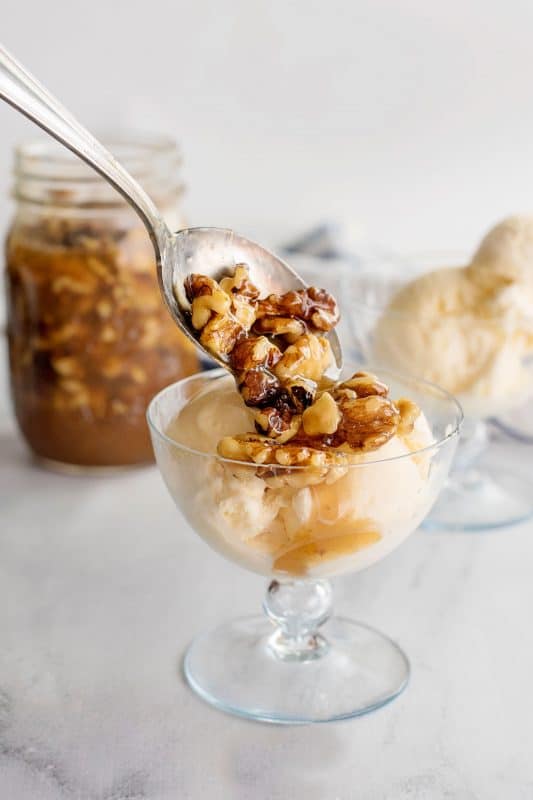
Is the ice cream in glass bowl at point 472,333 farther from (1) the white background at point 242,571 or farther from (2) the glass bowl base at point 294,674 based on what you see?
(2) the glass bowl base at point 294,674

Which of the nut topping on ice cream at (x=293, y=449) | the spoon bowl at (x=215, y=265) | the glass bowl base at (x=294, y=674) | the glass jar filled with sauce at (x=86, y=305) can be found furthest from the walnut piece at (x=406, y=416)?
the glass jar filled with sauce at (x=86, y=305)

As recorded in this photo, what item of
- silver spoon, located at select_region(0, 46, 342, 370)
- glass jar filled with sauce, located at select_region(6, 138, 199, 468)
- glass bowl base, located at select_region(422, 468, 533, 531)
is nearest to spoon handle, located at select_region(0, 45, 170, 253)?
silver spoon, located at select_region(0, 46, 342, 370)

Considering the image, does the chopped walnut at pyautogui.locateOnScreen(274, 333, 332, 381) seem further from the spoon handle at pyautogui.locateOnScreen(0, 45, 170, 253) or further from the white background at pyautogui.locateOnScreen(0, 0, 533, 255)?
the white background at pyautogui.locateOnScreen(0, 0, 533, 255)

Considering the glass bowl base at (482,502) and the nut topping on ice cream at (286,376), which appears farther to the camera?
the glass bowl base at (482,502)

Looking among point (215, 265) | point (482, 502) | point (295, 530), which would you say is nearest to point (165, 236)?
point (215, 265)

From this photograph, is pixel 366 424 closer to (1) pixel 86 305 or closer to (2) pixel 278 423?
(2) pixel 278 423

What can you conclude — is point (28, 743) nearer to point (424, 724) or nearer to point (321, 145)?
point (424, 724)

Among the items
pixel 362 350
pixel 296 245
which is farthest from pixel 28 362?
pixel 296 245
